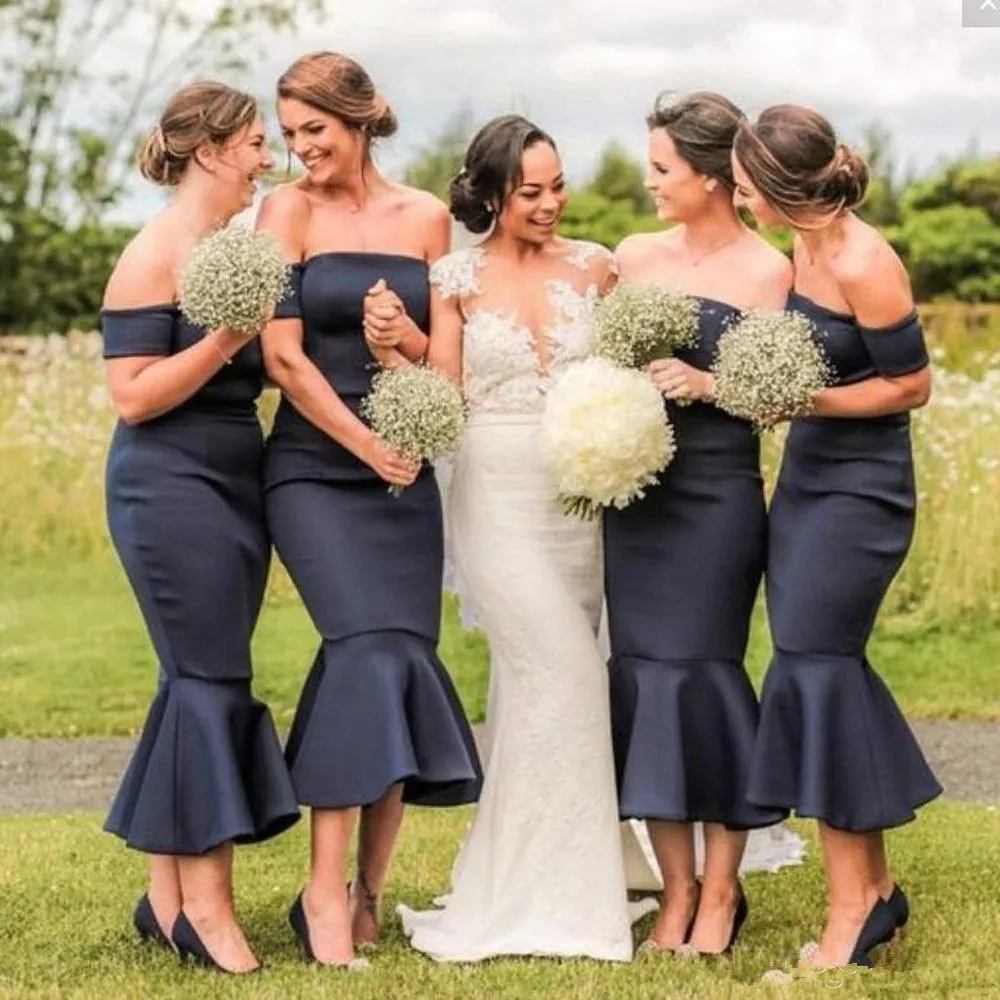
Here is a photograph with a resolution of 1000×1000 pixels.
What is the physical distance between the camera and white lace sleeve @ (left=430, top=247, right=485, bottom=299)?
666 cm

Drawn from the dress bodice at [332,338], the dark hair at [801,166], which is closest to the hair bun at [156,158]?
the dress bodice at [332,338]

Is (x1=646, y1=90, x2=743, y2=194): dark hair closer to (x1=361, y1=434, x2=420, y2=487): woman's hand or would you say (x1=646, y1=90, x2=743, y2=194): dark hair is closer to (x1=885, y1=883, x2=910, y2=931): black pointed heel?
(x1=361, y1=434, x2=420, y2=487): woman's hand

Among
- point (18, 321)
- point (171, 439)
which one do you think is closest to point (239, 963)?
point (171, 439)

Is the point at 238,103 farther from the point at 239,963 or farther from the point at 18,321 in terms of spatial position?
the point at 18,321

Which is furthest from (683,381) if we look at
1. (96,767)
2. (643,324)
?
(96,767)

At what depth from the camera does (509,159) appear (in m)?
6.59

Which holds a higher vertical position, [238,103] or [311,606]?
[238,103]

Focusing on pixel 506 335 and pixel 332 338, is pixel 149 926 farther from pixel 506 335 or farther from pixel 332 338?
pixel 506 335

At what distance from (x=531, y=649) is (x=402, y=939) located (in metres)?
1.01

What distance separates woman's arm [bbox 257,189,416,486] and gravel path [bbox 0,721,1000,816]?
3912 mm

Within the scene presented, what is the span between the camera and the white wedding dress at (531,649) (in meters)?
6.70

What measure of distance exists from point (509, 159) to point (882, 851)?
7.37ft

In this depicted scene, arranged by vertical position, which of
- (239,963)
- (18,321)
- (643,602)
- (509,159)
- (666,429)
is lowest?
(18,321)

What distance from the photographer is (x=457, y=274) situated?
6668mm
